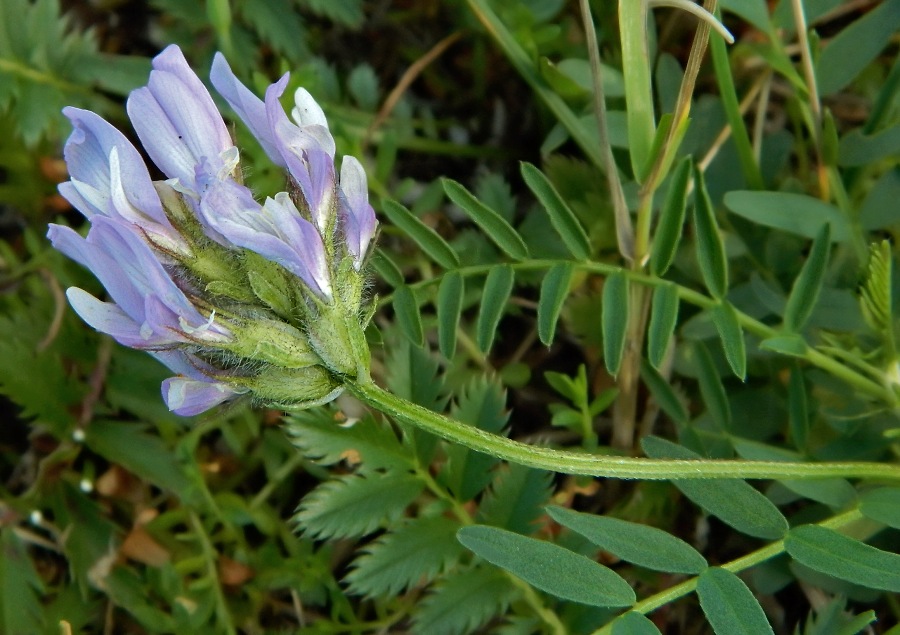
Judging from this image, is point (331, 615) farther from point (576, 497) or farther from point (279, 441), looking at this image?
point (576, 497)

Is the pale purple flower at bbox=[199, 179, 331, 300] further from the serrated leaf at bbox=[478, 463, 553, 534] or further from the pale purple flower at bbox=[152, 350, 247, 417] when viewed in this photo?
the serrated leaf at bbox=[478, 463, 553, 534]

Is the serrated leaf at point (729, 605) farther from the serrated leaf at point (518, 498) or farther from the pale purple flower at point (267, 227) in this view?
the pale purple flower at point (267, 227)

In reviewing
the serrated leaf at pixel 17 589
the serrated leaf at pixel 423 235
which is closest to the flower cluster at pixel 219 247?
the serrated leaf at pixel 423 235

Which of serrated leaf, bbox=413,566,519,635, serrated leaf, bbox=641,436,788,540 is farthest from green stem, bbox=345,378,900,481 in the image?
serrated leaf, bbox=413,566,519,635

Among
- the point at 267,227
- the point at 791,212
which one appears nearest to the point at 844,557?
the point at 791,212

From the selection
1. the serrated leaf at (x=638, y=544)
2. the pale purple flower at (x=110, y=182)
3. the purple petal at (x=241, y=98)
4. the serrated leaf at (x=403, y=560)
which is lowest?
the serrated leaf at (x=403, y=560)
